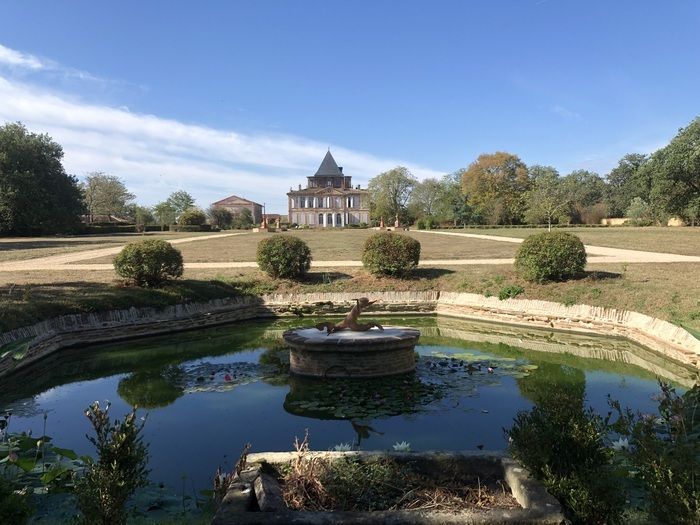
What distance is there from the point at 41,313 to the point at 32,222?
42.2m

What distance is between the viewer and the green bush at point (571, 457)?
9.70 feet

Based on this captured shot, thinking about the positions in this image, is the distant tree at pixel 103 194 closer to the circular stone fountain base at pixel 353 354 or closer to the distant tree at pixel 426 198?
the distant tree at pixel 426 198

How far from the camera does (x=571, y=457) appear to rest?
126 inches

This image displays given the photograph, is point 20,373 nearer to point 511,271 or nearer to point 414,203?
point 511,271

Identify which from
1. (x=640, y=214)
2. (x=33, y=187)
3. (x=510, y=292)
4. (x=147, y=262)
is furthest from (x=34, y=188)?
(x=640, y=214)

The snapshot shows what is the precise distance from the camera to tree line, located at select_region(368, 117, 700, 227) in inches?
2474

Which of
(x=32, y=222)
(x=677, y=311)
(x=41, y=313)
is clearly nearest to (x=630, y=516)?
(x=677, y=311)

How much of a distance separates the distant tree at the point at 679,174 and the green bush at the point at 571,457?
3704 centimetres

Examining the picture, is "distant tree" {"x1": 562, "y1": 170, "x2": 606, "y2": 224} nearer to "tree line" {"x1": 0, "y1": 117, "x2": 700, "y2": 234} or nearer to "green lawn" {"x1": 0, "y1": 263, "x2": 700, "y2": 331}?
"tree line" {"x1": 0, "y1": 117, "x2": 700, "y2": 234}

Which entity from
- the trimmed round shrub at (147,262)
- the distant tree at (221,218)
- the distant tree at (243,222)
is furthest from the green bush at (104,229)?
the trimmed round shrub at (147,262)

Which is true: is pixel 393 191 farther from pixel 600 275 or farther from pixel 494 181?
pixel 600 275

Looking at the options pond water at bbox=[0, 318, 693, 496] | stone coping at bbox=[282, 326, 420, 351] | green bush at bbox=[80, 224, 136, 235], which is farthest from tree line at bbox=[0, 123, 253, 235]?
stone coping at bbox=[282, 326, 420, 351]

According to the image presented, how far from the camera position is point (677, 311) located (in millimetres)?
10672

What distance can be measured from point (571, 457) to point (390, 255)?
12540 mm
